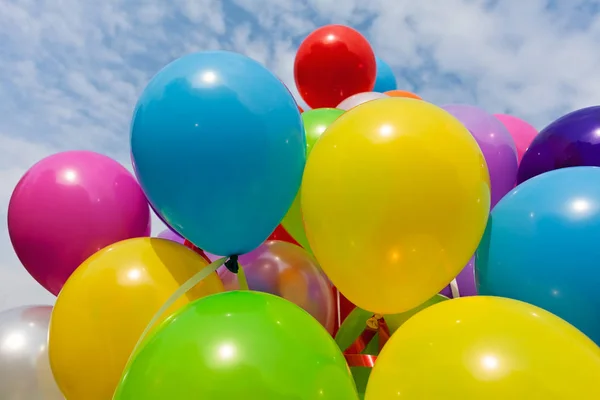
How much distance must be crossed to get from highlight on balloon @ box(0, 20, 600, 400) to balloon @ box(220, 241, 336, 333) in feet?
0.58

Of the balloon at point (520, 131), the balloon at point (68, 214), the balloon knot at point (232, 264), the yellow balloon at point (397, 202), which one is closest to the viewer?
the yellow balloon at point (397, 202)

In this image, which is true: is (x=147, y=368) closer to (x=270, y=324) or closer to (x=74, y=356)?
(x=270, y=324)

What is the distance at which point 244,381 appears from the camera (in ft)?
4.17

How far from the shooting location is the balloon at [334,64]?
3953mm

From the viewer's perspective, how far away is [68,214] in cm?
241

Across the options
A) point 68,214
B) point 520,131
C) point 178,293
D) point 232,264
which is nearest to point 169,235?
point 68,214

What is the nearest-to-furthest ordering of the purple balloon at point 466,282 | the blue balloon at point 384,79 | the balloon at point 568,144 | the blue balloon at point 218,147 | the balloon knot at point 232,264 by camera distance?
1. the blue balloon at point 218,147
2. the balloon knot at point 232,264
3. the balloon at point 568,144
4. the purple balloon at point 466,282
5. the blue balloon at point 384,79

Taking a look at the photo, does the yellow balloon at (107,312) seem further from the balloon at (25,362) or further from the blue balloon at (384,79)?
the blue balloon at (384,79)

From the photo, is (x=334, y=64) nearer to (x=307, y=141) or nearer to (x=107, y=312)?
(x=307, y=141)

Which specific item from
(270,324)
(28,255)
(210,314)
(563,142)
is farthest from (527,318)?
(28,255)

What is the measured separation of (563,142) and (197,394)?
2.04 meters

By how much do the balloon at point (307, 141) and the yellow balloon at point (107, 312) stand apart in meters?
0.63

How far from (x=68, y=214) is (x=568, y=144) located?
2463 millimetres

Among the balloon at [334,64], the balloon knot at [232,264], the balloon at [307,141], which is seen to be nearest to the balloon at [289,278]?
the balloon at [307,141]
